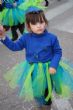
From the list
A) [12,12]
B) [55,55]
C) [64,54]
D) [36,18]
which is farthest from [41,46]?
[12,12]

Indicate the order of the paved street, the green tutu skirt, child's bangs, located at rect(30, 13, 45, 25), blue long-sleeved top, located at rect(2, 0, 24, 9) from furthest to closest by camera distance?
blue long-sleeved top, located at rect(2, 0, 24, 9) → the paved street → the green tutu skirt → child's bangs, located at rect(30, 13, 45, 25)

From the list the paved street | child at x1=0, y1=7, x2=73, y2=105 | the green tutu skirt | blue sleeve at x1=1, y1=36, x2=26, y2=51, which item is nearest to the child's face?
child at x1=0, y1=7, x2=73, y2=105

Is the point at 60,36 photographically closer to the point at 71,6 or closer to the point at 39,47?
the point at 71,6

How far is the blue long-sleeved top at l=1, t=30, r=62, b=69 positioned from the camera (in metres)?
2.85

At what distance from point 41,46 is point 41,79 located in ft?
1.05

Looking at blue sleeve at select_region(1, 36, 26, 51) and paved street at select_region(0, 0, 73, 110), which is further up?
blue sleeve at select_region(1, 36, 26, 51)

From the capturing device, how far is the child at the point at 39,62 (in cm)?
282

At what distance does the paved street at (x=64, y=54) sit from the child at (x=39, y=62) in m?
0.41

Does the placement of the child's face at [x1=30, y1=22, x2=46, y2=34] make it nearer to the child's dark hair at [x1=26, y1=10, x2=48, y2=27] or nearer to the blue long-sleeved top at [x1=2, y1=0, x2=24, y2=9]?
the child's dark hair at [x1=26, y1=10, x2=48, y2=27]

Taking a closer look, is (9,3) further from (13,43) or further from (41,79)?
(41,79)

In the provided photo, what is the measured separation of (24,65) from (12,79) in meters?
0.23

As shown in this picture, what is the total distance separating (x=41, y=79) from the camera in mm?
2924

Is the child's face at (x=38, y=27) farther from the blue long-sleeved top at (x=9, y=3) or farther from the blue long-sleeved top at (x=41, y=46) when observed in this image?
the blue long-sleeved top at (x=9, y=3)

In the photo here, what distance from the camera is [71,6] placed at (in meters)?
8.31
